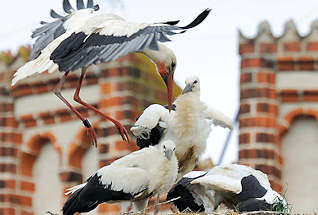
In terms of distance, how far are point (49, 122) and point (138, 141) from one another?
12527mm

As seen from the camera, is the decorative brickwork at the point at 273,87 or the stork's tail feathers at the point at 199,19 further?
the decorative brickwork at the point at 273,87

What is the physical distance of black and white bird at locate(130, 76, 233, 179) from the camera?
51.2 ft

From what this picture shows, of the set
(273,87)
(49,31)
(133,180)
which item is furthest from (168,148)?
(273,87)

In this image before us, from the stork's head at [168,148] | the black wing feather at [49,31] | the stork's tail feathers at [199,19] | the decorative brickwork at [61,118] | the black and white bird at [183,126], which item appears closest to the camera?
the stork's tail feathers at [199,19]

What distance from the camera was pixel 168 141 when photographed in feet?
50.1

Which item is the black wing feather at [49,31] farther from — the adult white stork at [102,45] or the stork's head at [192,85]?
the stork's head at [192,85]

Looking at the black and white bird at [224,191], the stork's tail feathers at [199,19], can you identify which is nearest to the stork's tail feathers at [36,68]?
the stork's tail feathers at [199,19]

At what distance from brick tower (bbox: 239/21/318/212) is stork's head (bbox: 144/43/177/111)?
1031 centimetres

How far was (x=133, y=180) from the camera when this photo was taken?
49.9 feet

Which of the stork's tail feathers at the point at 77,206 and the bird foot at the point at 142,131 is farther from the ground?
the bird foot at the point at 142,131

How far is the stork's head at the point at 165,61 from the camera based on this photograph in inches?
620

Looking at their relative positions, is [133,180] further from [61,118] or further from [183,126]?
[61,118]

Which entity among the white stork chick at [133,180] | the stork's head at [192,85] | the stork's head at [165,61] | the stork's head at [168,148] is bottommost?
the white stork chick at [133,180]

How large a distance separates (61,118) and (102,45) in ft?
43.1
